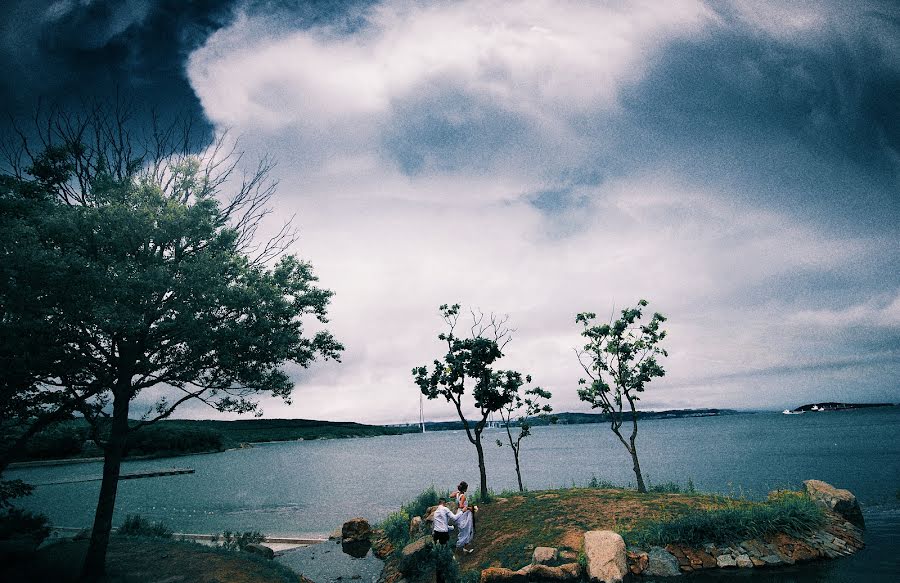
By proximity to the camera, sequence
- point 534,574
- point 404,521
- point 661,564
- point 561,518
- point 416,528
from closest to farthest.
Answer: point 661,564
point 534,574
point 561,518
point 416,528
point 404,521

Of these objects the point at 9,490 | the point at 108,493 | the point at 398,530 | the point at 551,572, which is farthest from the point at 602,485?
the point at 9,490

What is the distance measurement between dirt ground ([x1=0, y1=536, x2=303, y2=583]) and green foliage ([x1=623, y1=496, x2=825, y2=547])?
45.8 ft

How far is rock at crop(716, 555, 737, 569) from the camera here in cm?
1525

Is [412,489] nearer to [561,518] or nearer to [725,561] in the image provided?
[561,518]

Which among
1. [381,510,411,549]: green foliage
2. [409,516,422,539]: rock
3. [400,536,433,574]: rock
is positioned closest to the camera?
[400,536,433,574]: rock

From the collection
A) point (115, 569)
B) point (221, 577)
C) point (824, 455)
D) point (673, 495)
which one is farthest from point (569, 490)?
point (824, 455)

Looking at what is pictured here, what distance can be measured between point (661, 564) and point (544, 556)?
401 centimetres

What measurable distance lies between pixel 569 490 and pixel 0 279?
82.9ft

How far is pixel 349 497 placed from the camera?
6075 centimetres

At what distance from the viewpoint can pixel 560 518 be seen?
19.4 metres

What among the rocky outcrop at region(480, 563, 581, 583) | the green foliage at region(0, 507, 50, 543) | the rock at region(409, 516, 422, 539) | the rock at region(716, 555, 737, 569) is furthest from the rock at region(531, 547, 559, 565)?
the green foliage at region(0, 507, 50, 543)

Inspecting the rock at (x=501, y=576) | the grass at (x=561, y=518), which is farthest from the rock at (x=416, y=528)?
the rock at (x=501, y=576)

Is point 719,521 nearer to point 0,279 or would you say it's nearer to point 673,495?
point 673,495

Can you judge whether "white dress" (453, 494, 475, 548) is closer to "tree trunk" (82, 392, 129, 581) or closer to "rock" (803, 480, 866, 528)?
"tree trunk" (82, 392, 129, 581)
